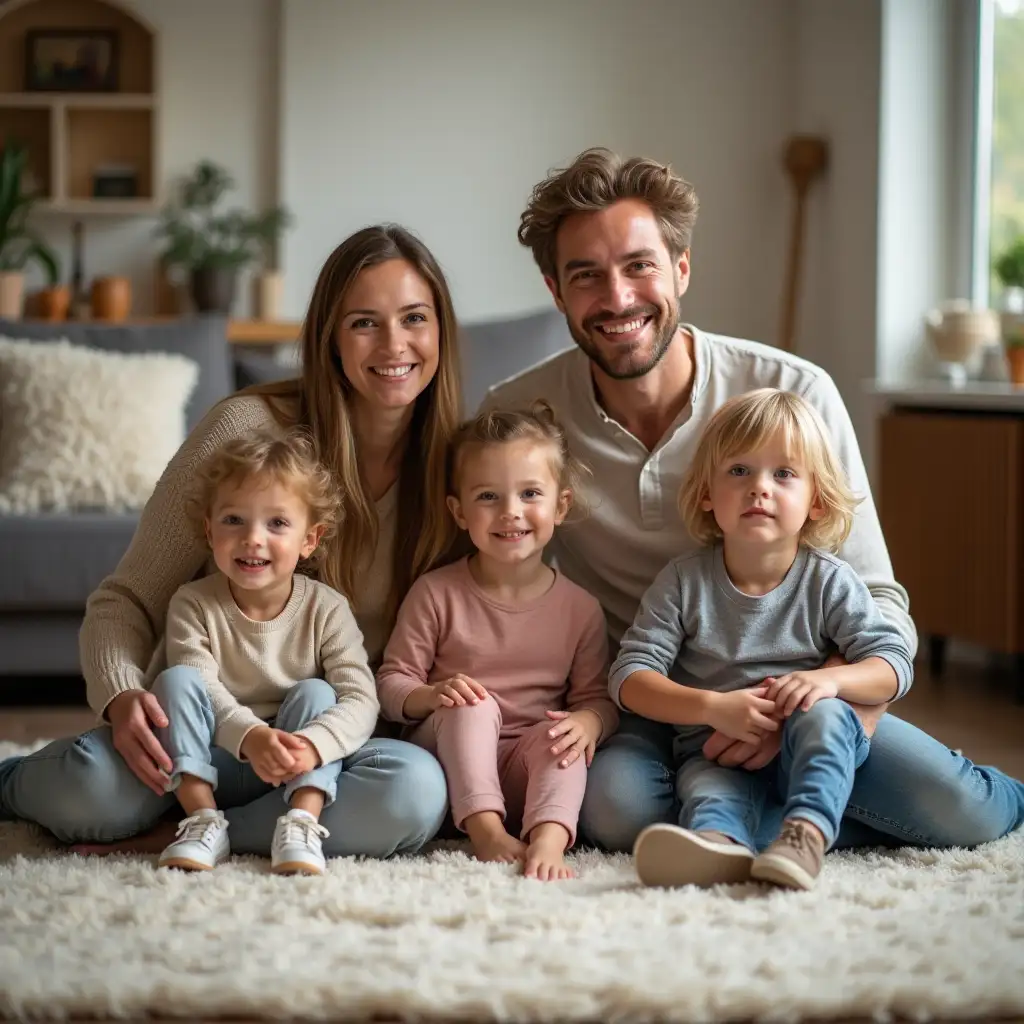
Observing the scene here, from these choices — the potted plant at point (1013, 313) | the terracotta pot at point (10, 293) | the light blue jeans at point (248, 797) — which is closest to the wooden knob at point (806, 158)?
the potted plant at point (1013, 313)

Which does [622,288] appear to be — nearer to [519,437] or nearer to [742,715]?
[519,437]

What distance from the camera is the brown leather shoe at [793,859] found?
1.85 meters

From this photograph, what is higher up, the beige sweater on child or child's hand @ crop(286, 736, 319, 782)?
the beige sweater on child

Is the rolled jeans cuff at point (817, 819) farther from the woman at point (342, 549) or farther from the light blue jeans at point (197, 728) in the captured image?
the light blue jeans at point (197, 728)

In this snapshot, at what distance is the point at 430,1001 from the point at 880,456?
287 cm

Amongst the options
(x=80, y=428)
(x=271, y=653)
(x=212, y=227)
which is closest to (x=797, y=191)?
(x=212, y=227)

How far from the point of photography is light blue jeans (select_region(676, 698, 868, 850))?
1.93 metres

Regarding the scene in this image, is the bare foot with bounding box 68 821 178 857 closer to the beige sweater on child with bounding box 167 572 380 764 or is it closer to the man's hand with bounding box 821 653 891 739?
the beige sweater on child with bounding box 167 572 380 764

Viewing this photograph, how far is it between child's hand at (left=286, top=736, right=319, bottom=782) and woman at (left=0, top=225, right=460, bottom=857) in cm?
7

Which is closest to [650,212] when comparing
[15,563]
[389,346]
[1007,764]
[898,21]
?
[389,346]

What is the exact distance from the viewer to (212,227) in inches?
203

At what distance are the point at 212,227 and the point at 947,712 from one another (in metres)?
3.04

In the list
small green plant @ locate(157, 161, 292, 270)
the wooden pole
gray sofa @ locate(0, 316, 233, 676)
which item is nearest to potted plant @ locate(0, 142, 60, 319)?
small green plant @ locate(157, 161, 292, 270)

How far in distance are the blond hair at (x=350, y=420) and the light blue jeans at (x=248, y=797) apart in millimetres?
338
